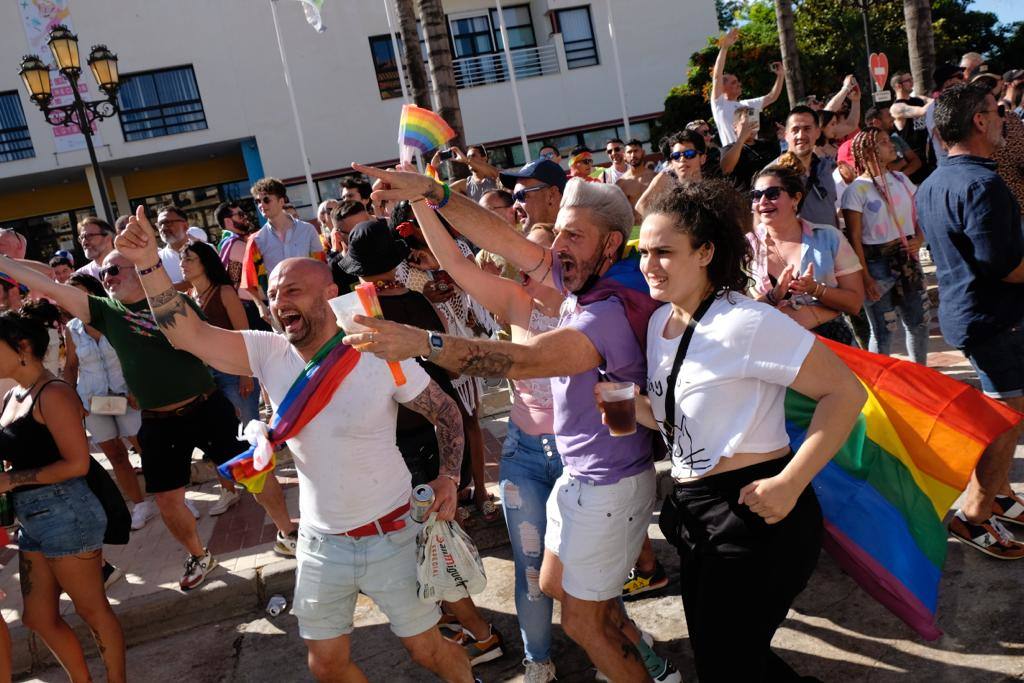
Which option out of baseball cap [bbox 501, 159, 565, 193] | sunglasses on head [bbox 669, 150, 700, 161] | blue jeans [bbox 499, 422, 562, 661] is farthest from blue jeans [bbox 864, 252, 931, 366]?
blue jeans [bbox 499, 422, 562, 661]

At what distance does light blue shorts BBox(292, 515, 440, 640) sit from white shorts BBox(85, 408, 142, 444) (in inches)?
158

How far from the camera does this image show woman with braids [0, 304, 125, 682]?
3773 mm

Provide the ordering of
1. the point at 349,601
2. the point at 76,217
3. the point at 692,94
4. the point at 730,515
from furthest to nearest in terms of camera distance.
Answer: the point at 76,217
the point at 692,94
the point at 349,601
the point at 730,515

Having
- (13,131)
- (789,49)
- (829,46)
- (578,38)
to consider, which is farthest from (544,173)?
(829,46)

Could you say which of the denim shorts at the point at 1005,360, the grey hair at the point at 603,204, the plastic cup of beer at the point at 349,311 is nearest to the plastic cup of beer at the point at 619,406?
the grey hair at the point at 603,204

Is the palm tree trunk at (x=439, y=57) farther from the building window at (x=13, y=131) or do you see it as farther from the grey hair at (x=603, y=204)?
the building window at (x=13, y=131)

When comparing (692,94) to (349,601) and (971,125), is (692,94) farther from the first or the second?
(349,601)

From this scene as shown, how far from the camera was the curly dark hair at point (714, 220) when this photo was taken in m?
2.52

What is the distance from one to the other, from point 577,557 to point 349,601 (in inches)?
38.2

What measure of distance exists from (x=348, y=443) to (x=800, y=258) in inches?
101

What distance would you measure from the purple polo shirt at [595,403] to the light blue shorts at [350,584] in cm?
83

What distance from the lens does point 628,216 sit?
2971 mm

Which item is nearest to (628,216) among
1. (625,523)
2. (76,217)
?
(625,523)

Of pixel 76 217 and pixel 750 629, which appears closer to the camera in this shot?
pixel 750 629
